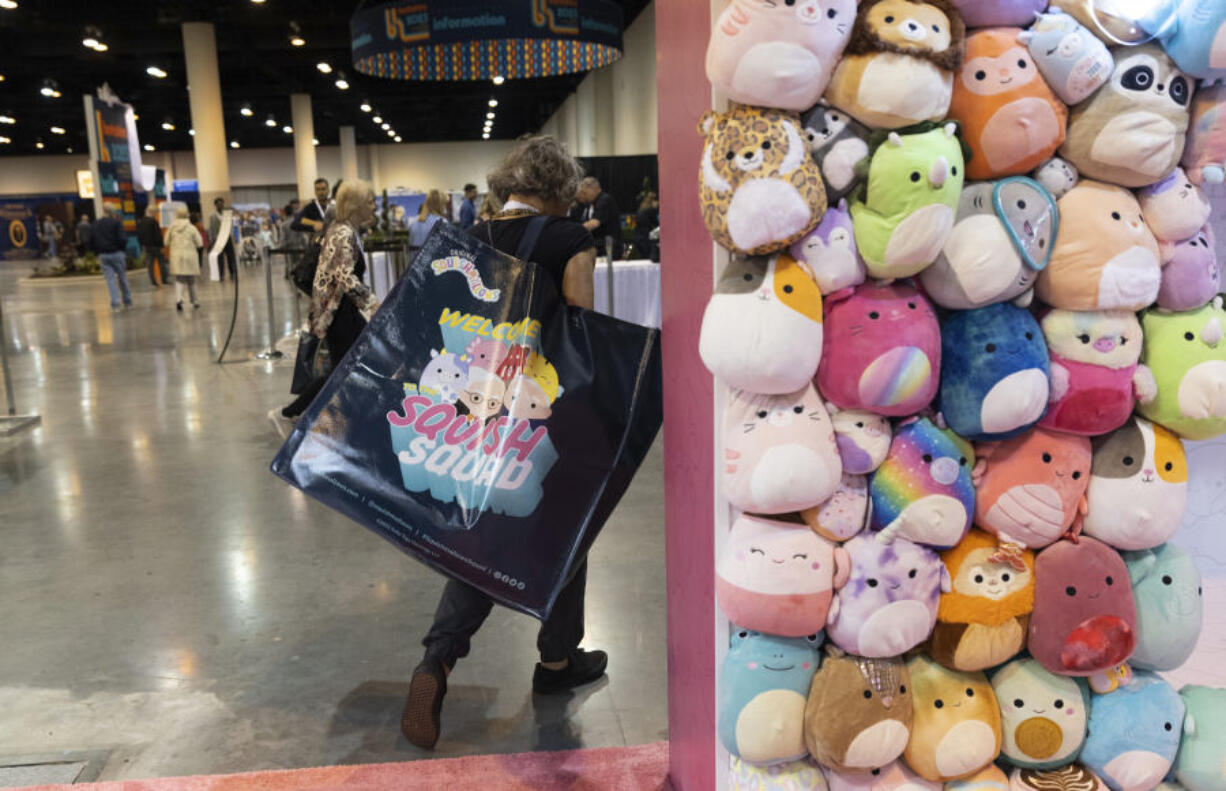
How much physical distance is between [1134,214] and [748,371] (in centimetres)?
59

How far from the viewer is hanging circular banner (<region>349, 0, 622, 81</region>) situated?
7223 mm

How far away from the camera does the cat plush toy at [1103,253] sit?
1275 mm

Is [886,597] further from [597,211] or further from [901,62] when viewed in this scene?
[597,211]

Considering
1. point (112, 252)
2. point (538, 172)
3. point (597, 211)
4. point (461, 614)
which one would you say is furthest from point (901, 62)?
point (112, 252)

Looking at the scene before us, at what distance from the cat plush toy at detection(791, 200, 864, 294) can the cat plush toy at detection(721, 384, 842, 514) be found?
16cm

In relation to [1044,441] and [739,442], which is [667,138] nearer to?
[739,442]

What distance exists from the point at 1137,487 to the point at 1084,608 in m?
0.19

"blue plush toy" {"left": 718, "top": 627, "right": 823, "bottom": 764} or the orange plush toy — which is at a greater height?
the orange plush toy

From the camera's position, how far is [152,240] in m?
15.9

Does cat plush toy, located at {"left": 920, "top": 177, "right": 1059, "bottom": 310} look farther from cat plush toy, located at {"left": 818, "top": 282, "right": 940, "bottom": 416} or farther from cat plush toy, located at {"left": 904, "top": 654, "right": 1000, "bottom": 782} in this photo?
cat plush toy, located at {"left": 904, "top": 654, "right": 1000, "bottom": 782}

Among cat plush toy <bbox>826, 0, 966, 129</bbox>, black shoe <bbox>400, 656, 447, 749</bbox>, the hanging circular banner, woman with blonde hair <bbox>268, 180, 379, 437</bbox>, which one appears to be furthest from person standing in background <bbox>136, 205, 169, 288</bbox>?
cat plush toy <bbox>826, 0, 966, 129</bbox>

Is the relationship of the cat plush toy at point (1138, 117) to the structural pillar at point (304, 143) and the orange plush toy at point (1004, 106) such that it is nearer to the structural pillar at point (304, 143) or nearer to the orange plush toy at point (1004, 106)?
the orange plush toy at point (1004, 106)

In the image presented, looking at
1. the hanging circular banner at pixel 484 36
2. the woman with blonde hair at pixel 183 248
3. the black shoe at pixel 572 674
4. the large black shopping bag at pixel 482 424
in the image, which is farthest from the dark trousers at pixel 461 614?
the woman with blonde hair at pixel 183 248

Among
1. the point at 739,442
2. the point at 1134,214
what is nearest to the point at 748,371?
the point at 739,442
